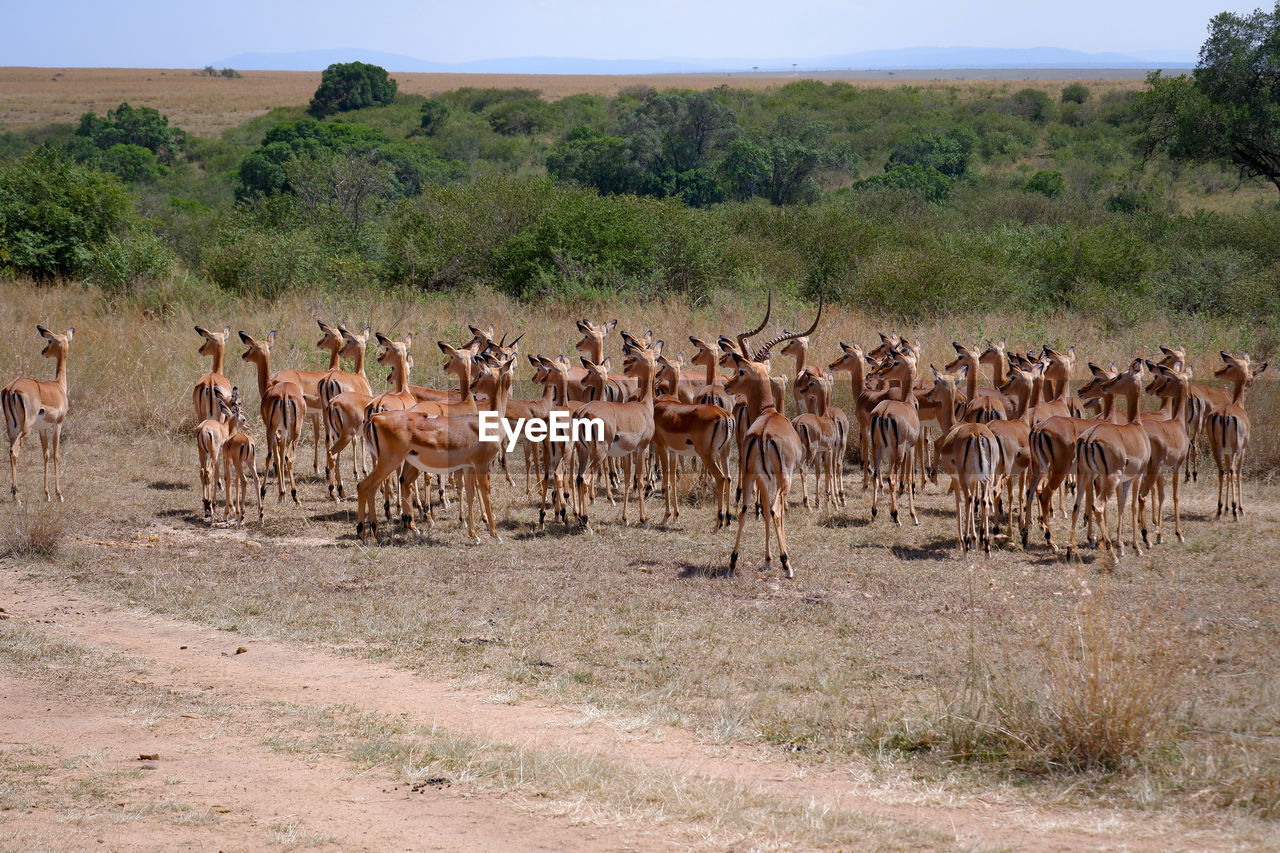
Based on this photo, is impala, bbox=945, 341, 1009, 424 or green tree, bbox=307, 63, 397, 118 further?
green tree, bbox=307, 63, 397, 118

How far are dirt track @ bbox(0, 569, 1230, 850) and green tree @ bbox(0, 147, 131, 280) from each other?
697 inches

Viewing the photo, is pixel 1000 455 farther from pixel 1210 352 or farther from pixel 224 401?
pixel 1210 352

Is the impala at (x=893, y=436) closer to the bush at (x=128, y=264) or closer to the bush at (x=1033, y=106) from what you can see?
the bush at (x=128, y=264)

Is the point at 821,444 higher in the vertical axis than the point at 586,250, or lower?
lower

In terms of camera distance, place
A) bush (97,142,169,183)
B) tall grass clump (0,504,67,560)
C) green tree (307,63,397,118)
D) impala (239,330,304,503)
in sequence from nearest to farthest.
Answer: tall grass clump (0,504,67,560) → impala (239,330,304,503) → bush (97,142,169,183) → green tree (307,63,397,118)

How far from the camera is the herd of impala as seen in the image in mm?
10477

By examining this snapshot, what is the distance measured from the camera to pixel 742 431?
12375mm

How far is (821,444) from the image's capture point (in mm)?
12031

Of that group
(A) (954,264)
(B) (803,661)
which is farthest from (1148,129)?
(B) (803,661)

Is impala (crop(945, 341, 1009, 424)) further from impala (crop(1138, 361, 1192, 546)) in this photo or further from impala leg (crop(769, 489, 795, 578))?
impala leg (crop(769, 489, 795, 578))

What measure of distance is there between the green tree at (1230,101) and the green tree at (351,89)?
179 ft

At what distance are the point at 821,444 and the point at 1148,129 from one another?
2360 centimetres

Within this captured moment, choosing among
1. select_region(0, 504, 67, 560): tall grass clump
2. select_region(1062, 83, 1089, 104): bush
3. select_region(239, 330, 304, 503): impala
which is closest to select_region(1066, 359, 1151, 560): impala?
select_region(239, 330, 304, 503): impala

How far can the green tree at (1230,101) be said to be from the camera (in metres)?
28.7
